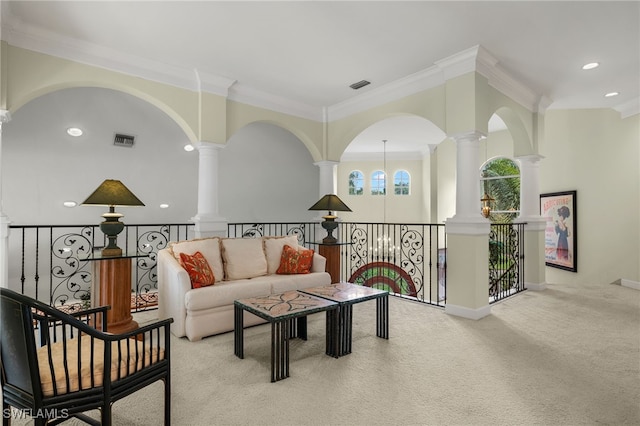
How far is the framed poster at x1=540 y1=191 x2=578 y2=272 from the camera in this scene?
22.4ft

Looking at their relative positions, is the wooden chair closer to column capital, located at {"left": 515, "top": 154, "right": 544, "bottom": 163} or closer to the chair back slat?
the chair back slat

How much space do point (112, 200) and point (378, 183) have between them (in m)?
9.31

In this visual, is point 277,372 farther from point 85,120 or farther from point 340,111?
point 85,120

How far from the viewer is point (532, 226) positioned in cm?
576

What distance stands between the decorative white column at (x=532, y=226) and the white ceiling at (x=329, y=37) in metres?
1.40

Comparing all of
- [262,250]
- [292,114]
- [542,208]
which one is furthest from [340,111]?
[542,208]

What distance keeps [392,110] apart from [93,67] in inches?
153

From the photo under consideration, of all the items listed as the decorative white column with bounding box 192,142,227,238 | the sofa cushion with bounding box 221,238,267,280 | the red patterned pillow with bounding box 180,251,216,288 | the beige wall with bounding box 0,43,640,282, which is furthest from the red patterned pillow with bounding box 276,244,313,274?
the beige wall with bounding box 0,43,640,282

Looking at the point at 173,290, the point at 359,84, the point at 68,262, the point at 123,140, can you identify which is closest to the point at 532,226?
the point at 359,84

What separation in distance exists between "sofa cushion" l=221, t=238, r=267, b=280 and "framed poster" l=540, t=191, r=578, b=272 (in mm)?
5611

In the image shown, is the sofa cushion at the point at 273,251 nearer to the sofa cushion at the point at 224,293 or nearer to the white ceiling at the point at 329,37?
the sofa cushion at the point at 224,293

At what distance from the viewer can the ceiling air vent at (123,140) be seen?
5738mm

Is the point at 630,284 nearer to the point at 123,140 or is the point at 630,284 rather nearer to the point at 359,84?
the point at 359,84

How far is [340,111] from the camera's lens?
606 cm
